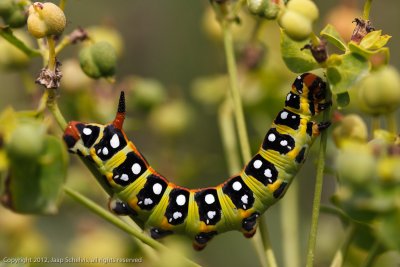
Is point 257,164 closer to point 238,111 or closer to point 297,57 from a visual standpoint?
point 238,111

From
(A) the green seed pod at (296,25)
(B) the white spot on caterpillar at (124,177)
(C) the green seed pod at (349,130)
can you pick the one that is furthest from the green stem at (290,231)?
(A) the green seed pod at (296,25)

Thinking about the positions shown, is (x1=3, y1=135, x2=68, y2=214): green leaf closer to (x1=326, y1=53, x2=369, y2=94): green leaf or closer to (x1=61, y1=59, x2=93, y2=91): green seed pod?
(x1=326, y1=53, x2=369, y2=94): green leaf

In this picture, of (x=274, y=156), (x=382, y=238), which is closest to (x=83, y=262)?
(x=274, y=156)

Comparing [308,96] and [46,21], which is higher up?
[46,21]

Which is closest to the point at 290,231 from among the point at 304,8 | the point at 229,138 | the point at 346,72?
the point at 229,138

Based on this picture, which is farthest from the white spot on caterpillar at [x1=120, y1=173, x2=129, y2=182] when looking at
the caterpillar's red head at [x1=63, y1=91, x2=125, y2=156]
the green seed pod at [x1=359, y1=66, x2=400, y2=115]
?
the green seed pod at [x1=359, y1=66, x2=400, y2=115]

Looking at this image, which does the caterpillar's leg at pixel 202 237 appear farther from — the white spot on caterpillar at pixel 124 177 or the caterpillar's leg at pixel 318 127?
the caterpillar's leg at pixel 318 127

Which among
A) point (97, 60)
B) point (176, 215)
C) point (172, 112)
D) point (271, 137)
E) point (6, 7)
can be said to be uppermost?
point (6, 7)
